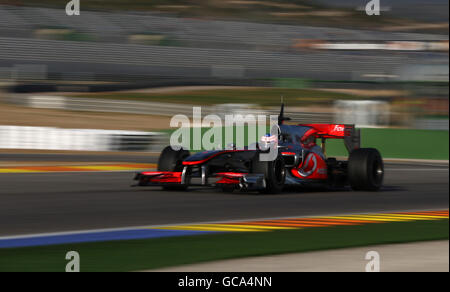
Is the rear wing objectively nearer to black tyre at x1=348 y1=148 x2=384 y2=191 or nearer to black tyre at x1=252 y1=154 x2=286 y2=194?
black tyre at x1=348 y1=148 x2=384 y2=191

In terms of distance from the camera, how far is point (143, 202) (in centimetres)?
1004

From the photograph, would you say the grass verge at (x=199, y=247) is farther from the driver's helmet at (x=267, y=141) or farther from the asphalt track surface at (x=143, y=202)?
the driver's helmet at (x=267, y=141)

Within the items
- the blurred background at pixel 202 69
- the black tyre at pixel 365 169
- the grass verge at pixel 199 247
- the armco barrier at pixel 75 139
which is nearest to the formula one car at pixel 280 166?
the black tyre at pixel 365 169

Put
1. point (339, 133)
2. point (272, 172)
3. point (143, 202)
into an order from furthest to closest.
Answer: point (339, 133)
point (272, 172)
point (143, 202)

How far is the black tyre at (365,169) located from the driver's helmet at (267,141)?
4.76ft

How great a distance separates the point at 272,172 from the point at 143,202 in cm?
203

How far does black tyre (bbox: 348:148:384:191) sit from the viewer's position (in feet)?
39.4

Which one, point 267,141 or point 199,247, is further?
point 267,141

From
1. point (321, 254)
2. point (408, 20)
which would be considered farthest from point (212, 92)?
point (321, 254)

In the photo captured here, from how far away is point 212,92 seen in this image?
108 feet

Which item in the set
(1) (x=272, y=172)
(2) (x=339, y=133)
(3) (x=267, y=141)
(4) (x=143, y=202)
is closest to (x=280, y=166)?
(1) (x=272, y=172)

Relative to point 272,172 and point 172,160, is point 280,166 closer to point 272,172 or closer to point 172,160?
point 272,172

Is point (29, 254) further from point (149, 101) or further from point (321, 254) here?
point (149, 101)
